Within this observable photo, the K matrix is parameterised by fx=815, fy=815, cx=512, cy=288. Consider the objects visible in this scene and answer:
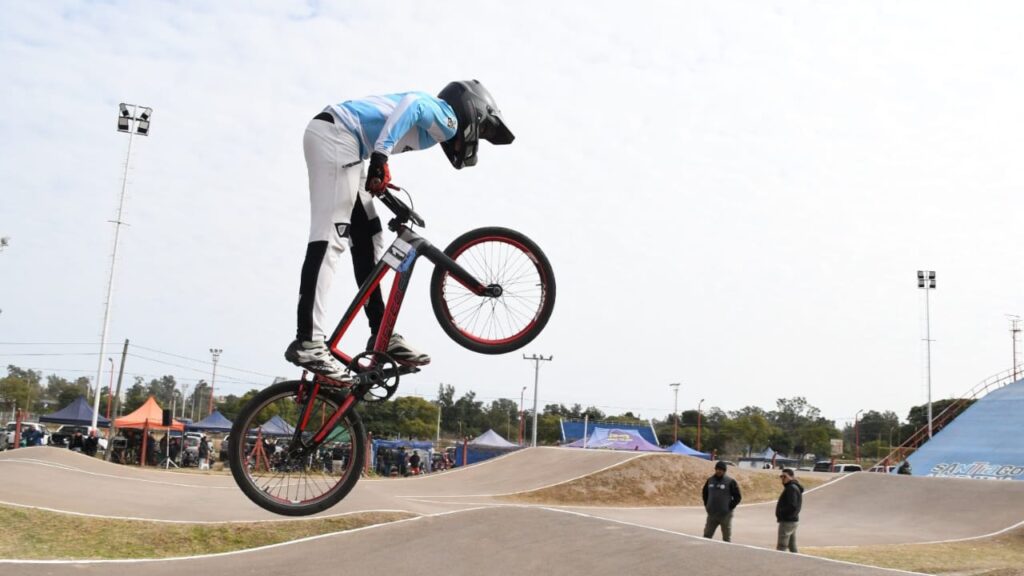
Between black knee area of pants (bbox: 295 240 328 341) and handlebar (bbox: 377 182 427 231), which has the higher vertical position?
handlebar (bbox: 377 182 427 231)

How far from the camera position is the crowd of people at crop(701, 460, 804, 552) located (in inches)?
739

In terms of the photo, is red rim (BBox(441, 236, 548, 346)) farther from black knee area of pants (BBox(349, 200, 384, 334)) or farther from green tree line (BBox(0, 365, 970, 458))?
green tree line (BBox(0, 365, 970, 458))

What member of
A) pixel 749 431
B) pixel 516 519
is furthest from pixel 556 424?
pixel 516 519

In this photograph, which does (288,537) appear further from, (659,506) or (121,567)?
(659,506)

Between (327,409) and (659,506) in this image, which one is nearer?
(327,409)

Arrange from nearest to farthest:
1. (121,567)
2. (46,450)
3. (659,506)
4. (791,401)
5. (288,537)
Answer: (121,567) → (288,537) → (46,450) → (659,506) → (791,401)

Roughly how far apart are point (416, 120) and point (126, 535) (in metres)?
17.2

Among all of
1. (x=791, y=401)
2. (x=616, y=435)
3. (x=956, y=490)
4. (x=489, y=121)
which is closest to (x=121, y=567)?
(x=489, y=121)

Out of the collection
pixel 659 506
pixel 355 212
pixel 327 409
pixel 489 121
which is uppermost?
pixel 489 121

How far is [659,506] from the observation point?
123 ft

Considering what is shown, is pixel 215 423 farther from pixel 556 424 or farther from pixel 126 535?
pixel 556 424

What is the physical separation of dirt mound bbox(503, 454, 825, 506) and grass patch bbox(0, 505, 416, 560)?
1712 cm

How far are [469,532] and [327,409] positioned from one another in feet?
46.3

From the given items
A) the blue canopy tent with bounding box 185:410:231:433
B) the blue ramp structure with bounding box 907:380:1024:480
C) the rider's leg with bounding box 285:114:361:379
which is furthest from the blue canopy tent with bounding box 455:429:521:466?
the rider's leg with bounding box 285:114:361:379
